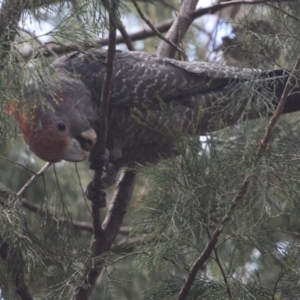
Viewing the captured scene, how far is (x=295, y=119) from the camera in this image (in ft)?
18.2

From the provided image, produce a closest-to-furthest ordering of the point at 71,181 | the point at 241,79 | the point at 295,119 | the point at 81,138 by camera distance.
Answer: the point at 241,79 < the point at 81,138 < the point at 295,119 < the point at 71,181

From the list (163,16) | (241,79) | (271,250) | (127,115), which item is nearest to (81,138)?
(127,115)

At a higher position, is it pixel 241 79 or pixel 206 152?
pixel 241 79

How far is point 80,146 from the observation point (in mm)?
3922

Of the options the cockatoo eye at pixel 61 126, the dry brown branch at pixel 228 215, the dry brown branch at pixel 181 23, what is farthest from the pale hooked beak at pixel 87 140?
the dry brown branch at pixel 228 215

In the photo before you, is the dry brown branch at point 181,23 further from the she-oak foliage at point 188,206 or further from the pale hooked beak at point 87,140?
the she-oak foliage at point 188,206

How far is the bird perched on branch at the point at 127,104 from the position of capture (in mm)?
3889

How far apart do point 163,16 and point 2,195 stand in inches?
146

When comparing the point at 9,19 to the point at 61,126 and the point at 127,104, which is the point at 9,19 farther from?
the point at 127,104

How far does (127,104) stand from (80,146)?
0.41 m

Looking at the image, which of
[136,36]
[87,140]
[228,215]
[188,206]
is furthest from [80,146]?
[136,36]

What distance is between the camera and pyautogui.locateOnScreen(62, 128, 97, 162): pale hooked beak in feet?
12.8

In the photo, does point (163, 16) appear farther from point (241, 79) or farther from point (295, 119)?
point (241, 79)

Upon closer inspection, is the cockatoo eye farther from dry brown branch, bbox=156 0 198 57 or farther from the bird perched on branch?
dry brown branch, bbox=156 0 198 57
